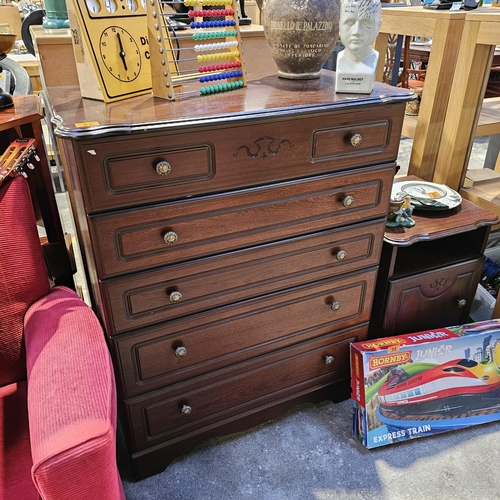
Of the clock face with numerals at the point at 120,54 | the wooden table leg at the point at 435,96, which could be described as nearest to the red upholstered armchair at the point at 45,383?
the clock face with numerals at the point at 120,54

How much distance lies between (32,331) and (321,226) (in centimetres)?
82

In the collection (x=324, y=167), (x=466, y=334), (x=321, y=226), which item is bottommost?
(x=466, y=334)

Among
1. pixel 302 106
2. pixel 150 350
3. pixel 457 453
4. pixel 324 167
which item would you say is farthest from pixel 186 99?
pixel 457 453

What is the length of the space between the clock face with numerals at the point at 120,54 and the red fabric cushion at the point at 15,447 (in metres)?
0.85

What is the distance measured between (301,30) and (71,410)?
1.09m

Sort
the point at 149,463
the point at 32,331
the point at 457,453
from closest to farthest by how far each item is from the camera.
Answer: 1. the point at 32,331
2. the point at 149,463
3. the point at 457,453

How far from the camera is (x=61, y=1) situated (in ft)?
5.05

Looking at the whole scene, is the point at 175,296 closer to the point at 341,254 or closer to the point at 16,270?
the point at 16,270

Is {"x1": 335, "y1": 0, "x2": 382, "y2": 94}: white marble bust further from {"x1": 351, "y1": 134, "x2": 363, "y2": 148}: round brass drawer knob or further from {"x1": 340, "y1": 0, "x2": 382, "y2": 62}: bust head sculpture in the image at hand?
{"x1": 351, "y1": 134, "x2": 363, "y2": 148}: round brass drawer knob

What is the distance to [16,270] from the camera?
1.14 meters

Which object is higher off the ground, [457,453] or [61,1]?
[61,1]

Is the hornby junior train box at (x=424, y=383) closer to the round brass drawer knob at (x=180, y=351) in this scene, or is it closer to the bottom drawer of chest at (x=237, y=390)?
the bottom drawer of chest at (x=237, y=390)

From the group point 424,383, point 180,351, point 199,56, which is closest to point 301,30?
point 199,56

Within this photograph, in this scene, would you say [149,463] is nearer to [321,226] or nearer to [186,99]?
[321,226]
